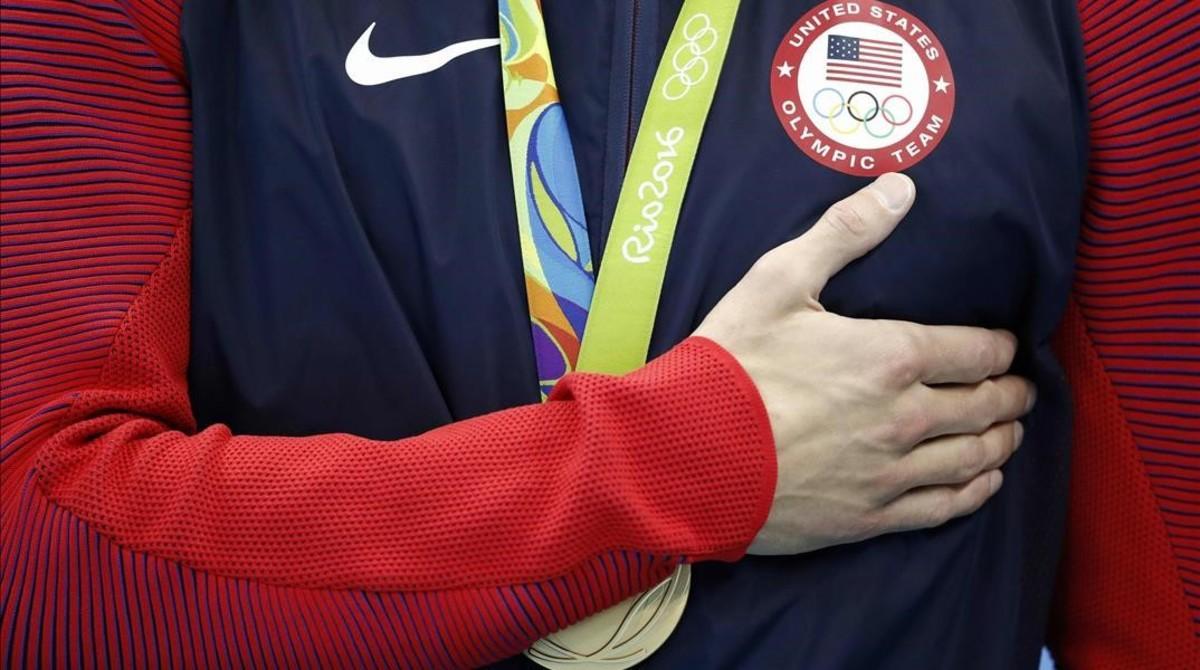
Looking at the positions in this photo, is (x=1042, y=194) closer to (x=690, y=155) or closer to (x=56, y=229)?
(x=690, y=155)

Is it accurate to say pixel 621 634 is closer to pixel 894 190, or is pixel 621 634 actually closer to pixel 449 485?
pixel 449 485

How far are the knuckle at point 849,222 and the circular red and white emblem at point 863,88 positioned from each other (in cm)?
4

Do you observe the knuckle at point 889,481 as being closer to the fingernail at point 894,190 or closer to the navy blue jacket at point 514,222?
the navy blue jacket at point 514,222

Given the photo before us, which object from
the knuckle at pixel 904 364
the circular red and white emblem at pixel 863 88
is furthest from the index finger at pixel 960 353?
the circular red and white emblem at pixel 863 88

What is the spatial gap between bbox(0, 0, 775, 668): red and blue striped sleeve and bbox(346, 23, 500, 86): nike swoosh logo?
0.64ft

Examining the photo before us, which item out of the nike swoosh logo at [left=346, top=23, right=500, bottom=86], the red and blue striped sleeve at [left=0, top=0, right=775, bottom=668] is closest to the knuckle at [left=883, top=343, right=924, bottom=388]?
the red and blue striped sleeve at [left=0, top=0, right=775, bottom=668]

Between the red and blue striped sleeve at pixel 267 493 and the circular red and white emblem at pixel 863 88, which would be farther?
the circular red and white emblem at pixel 863 88

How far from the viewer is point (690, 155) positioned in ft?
2.88

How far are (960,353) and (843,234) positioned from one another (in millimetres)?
139

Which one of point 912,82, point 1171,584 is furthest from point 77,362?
point 1171,584

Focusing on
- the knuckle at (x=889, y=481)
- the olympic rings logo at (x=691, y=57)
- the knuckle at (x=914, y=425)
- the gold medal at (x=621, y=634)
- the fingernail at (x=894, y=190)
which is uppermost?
the olympic rings logo at (x=691, y=57)

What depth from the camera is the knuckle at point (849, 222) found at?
0.85m

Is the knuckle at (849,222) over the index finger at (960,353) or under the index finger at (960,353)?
over

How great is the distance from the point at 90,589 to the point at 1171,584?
0.82 meters
